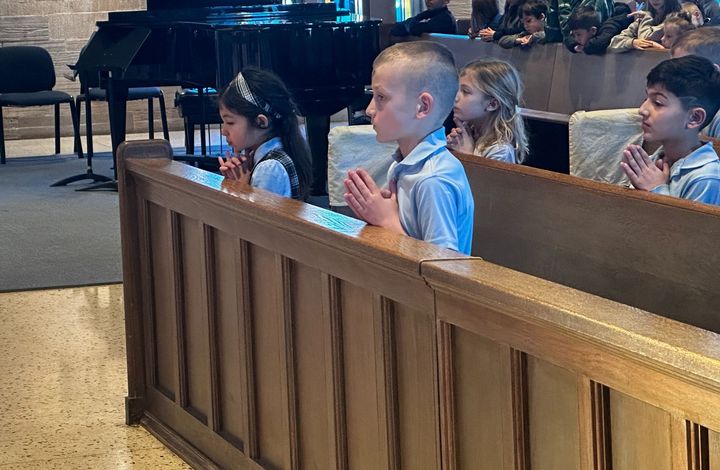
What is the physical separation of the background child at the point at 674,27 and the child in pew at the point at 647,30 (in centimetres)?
6

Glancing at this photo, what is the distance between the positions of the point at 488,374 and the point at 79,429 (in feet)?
6.57

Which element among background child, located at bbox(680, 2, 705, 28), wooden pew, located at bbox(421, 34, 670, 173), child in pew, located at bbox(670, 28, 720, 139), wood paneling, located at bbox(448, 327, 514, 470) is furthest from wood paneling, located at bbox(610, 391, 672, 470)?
background child, located at bbox(680, 2, 705, 28)

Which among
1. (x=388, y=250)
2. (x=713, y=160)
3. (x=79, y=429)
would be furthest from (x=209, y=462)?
(x=713, y=160)

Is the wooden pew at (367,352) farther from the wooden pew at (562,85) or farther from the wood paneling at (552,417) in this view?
the wooden pew at (562,85)

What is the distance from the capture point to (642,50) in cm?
625

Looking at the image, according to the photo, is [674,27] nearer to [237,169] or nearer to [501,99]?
[501,99]

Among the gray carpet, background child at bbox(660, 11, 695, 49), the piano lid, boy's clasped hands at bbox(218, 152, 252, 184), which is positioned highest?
the piano lid

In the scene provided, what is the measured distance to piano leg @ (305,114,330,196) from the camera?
7.35 metres

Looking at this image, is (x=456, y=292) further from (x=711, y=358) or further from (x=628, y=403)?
(x=711, y=358)

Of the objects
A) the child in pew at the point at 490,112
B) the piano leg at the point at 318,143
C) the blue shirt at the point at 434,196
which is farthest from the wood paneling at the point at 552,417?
the piano leg at the point at 318,143

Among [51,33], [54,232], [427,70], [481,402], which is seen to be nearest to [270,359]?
[427,70]

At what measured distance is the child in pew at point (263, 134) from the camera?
3389 mm

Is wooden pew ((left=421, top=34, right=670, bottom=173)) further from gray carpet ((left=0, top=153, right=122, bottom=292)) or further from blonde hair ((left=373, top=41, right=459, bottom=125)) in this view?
blonde hair ((left=373, top=41, right=459, bottom=125))

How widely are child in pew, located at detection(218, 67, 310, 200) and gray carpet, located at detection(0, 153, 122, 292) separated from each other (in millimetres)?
2177
